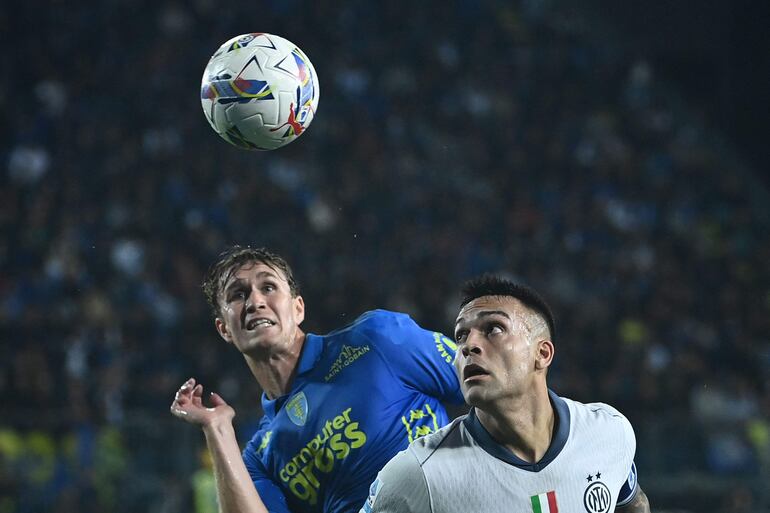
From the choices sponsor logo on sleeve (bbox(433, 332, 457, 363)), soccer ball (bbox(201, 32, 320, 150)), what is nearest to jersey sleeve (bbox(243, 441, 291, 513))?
sponsor logo on sleeve (bbox(433, 332, 457, 363))

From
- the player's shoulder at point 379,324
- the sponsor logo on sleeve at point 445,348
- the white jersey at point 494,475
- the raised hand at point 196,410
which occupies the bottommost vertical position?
the white jersey at point 494,475

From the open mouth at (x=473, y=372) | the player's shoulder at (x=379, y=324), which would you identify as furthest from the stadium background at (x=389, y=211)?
the open mouth at (x=473, y=372)

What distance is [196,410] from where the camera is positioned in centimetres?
395

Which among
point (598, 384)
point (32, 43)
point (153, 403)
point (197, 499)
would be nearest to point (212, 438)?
point (197, 499)

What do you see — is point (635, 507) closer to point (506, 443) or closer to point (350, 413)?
point (506, 443)

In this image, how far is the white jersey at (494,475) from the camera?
3.29 m

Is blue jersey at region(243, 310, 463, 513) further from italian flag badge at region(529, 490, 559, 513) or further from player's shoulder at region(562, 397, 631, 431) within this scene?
italian flag badge at region(529, 490, 559, 513)

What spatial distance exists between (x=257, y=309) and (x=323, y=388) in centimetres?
44

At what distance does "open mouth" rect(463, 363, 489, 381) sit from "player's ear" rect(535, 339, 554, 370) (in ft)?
0.78

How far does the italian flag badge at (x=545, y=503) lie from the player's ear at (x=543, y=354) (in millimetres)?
423

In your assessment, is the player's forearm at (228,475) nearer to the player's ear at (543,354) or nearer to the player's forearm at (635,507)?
the player's ear at (543,354)

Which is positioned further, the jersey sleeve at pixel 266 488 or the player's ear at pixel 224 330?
the player's ear at pixel 224 330

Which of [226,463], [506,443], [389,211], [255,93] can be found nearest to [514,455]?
[506,443]

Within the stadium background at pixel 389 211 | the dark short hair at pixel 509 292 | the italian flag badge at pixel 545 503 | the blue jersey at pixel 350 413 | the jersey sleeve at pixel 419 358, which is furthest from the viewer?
the stadium background at pixel 389 211
